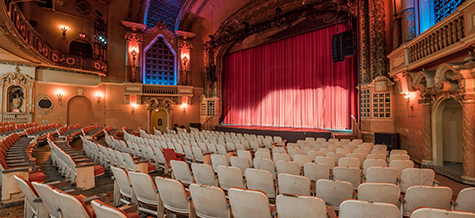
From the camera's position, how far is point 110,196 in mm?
4098

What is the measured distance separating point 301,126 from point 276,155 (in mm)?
11219

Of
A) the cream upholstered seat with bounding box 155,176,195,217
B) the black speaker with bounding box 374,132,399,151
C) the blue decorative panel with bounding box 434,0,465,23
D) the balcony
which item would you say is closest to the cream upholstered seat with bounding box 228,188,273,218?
the cream upholstered seat with bounding box 155,176,195,217

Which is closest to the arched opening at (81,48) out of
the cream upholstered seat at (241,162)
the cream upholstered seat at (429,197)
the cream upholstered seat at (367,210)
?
the cream upholstered seat at (241,162)

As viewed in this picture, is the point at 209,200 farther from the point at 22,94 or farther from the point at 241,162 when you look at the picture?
the point at 22,94

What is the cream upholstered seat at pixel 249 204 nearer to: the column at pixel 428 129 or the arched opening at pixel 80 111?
the column at pixel 428 129

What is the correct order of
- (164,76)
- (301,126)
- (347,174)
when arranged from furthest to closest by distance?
(164,76)
(301,126)
(347,174)

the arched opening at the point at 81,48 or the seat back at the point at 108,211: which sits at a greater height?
the arched opening at the point at 81,48

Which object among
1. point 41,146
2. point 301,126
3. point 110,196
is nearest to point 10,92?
point 41,146

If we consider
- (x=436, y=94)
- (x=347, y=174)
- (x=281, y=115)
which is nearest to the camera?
(x=347, y=174)

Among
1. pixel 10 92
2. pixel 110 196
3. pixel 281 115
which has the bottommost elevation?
pixel 110 196

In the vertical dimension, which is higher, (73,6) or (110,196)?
(73,6)

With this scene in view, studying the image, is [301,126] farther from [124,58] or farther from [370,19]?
[124,58]

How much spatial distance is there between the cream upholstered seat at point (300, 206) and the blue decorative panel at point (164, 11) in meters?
19.4

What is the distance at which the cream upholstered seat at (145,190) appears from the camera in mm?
2900
